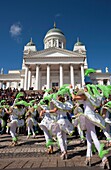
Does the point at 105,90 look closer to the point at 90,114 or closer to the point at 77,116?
the point at 90,114

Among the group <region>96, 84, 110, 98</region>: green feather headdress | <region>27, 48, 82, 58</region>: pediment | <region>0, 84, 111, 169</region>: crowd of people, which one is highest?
<region>27, 48, 82, 58</region>: pediment

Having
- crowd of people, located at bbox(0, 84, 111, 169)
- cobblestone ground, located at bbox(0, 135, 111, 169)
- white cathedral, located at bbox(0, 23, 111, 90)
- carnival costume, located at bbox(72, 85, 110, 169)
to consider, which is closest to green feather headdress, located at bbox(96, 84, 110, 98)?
crowd of people, located at bbox(0, 84, 111, 169)

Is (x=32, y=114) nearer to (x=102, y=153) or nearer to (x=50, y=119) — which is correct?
(x=50, y=119)

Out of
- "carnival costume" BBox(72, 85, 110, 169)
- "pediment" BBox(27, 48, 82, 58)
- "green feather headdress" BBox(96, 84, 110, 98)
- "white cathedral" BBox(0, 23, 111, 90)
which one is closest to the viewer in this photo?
"carnival costume" BBox(72, 85, 110, 169)

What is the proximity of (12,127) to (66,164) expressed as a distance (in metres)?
3.40

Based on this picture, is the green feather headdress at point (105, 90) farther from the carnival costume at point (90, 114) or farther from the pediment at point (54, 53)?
the pediment at point (54, 53)

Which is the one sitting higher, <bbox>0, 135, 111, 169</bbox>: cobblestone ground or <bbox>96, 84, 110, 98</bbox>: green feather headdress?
<bbox>96, 84, 110, 98</bbox>: green feather headdress

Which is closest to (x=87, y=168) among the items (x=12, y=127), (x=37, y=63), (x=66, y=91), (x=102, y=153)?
(x=102, y=153)

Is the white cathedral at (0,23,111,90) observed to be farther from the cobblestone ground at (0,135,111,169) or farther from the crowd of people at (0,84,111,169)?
the cobblestone ground at (0,135,111,169)

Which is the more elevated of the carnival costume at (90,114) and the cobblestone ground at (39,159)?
the carnival costume at (90,114)

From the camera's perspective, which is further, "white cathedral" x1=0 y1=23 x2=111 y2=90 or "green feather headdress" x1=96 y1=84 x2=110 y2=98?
"white cathedral" x1=0 y1=23 x2=111 y2=90

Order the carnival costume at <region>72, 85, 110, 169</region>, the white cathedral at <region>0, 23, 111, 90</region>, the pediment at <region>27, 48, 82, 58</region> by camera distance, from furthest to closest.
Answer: the pediment at <region>27, 48, 82, 58</region> < the white cathedral at <region>0, 23, 111, 90</region> < the carnival costume at <region>72, 85, 110, 169</region>

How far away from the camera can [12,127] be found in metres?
6.32

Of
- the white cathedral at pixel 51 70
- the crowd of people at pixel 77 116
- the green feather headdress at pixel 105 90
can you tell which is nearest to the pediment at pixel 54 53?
A: the white cathedral at pixel 51 70
